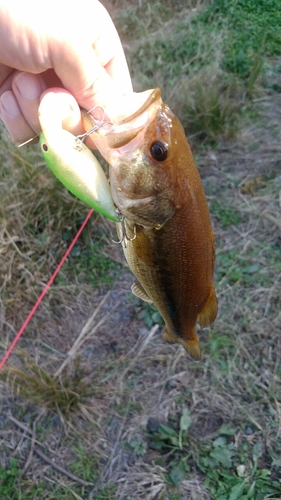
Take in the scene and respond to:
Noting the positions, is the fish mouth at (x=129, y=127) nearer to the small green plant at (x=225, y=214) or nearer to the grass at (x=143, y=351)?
the grass at (x=143, y=351)

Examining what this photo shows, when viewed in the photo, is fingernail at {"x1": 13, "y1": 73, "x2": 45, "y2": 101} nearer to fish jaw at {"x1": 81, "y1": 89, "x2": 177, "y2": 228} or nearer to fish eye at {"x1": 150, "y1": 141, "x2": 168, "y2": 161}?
fish jaw at {"x1": 81, "y1": 89, "x2": 177, "y2": 228}

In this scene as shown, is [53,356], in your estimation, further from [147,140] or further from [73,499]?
[147,140]

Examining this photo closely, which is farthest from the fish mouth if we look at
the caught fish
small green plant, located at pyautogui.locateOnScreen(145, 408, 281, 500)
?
small green plant, located at pyautogui.locateOnScreen(145, 408, 281, 500)

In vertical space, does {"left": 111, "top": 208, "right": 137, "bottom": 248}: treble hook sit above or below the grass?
above

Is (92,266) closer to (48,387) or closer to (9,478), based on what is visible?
(48,387)

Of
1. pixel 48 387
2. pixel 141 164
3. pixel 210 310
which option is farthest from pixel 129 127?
pixel 48 387

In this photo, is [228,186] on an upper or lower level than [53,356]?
lower

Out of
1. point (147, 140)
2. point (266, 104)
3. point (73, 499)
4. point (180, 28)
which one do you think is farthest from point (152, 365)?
point (180, 28)
